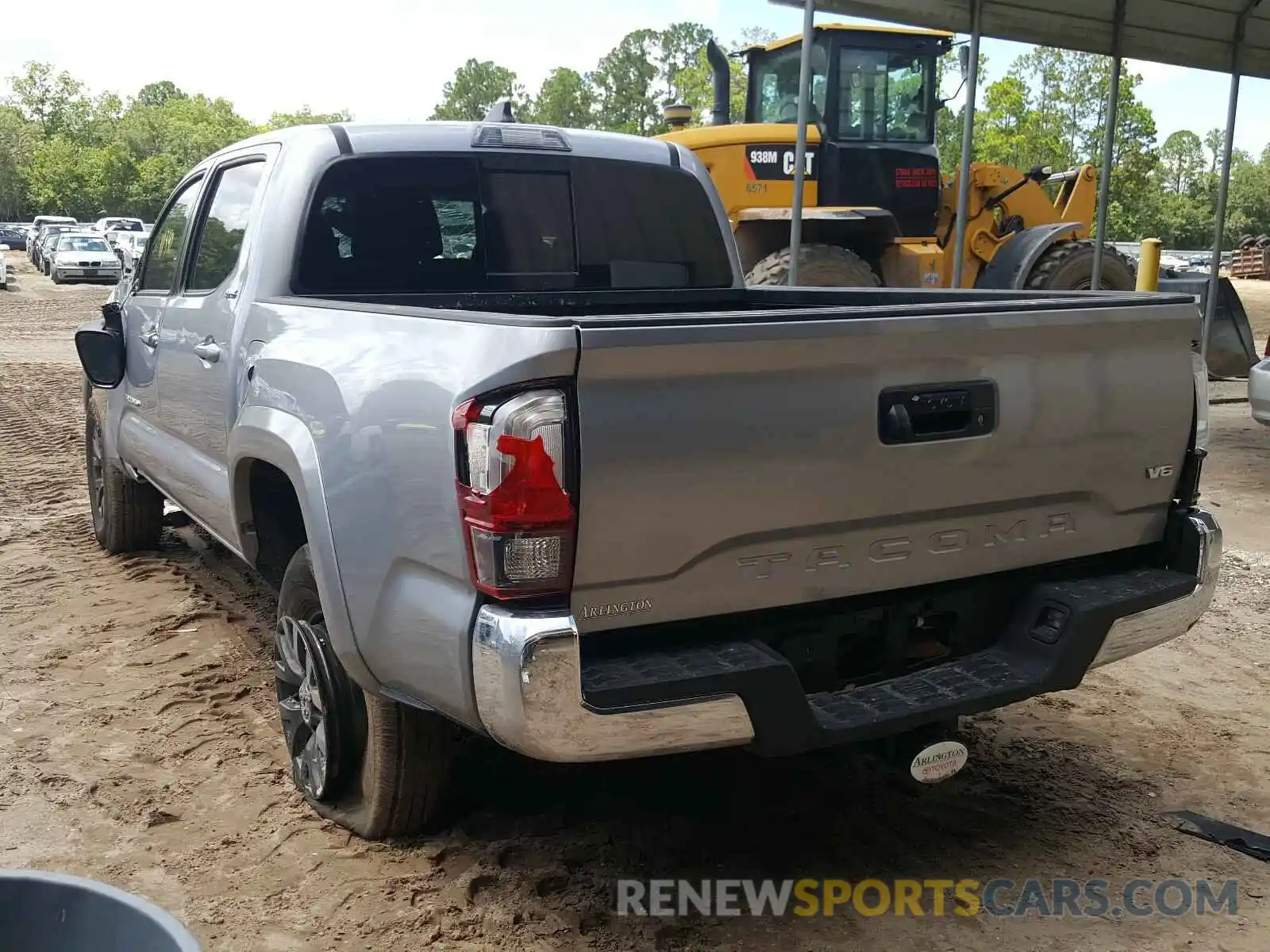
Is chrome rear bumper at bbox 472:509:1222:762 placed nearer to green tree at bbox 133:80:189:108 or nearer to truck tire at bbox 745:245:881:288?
truck tire at bbox 745:245:881:288

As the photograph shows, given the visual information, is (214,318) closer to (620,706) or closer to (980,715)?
(620,706)

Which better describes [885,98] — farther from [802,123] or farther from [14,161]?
[14,161]

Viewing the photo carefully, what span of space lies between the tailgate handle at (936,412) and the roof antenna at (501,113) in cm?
249

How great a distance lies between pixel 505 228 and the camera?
4.46 meters

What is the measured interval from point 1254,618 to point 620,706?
418 cm

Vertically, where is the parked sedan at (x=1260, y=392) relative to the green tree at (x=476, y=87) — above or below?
below

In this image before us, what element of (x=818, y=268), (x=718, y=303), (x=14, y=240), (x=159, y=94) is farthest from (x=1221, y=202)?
(x=159, y=94)

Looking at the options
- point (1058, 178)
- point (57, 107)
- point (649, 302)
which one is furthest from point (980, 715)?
point (57, 107)

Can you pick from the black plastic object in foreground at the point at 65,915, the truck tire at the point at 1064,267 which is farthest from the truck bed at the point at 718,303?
the truck tire at the point at 1064,267

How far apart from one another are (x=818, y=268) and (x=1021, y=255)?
2.49m

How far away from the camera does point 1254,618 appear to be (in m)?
5.57

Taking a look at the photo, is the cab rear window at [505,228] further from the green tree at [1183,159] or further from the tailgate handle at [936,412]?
the green tree at [1183,159]

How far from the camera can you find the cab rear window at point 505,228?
410 cm

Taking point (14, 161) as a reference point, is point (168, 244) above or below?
below
